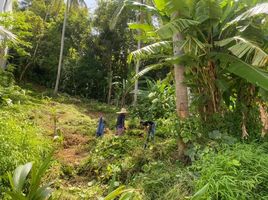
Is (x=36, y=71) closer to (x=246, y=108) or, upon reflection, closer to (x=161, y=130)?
(x=161, y=130)

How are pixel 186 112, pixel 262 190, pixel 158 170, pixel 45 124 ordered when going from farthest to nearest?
pixel 45 124, pixel 186 112, pixel 158 170, pixel 262 190

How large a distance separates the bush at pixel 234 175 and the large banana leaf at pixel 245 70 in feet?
3.40

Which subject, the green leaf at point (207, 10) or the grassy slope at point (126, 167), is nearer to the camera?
the grassy slope at point (126, 167)

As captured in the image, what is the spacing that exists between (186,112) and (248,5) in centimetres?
200

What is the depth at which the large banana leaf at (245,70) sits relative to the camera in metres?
4.64

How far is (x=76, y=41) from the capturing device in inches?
721

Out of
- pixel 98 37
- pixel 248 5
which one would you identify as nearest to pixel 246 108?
pixel 248 5

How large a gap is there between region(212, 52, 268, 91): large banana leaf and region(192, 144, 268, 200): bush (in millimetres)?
1036

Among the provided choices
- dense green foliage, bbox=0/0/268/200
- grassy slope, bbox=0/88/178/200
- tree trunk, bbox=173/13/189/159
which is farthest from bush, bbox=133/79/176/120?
tree trunk, bbox=173/13/189/159

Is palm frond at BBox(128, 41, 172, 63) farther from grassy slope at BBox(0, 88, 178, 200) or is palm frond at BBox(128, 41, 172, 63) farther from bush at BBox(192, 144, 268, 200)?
bush at BBox(192, 144, 268, 200)

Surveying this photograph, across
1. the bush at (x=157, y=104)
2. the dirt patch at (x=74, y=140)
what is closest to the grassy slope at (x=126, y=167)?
the dirt patch at (x=74, y=140)

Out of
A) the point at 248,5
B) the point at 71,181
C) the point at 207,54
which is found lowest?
the point at 71,181

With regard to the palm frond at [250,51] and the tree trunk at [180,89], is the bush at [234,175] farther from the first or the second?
the tree trunk at [180,89]

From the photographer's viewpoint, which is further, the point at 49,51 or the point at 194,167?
the point at 49,51
